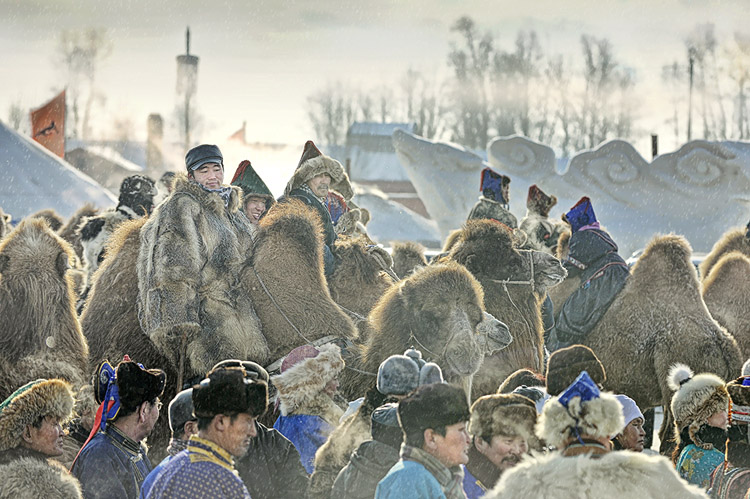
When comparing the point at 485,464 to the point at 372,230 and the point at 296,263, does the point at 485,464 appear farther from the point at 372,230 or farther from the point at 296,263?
the point at 372,230

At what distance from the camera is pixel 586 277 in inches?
302

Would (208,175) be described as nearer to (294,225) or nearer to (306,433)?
(294,225)

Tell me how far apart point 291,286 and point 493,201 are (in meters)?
4.41

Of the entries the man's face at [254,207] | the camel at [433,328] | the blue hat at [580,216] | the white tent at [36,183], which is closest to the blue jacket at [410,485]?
the camel at [433,328]

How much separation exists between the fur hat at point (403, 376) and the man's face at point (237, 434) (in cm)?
91

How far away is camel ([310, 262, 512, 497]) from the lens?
5.33 m

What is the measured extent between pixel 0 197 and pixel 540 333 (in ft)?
41.9

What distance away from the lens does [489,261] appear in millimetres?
6453

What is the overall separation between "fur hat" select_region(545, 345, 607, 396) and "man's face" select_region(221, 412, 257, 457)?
1.81 meters

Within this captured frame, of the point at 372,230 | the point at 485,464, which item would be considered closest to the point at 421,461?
the point at 485,464

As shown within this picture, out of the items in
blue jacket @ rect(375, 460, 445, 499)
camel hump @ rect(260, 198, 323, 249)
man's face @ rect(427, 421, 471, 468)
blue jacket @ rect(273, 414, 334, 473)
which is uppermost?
camel hump @ rect(260, 198, 323, 249)

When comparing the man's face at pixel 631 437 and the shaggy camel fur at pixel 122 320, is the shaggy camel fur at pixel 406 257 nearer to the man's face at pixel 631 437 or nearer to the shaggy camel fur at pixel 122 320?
the shaggy camel fur at pixel 122 320

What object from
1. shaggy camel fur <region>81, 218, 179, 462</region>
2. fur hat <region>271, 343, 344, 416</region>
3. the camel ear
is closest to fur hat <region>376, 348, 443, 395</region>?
fur hat <region>271, 343, 344, 416</region>

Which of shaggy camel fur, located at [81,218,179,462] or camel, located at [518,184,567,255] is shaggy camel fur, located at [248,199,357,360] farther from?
camel, located at [518,184,567,255]
